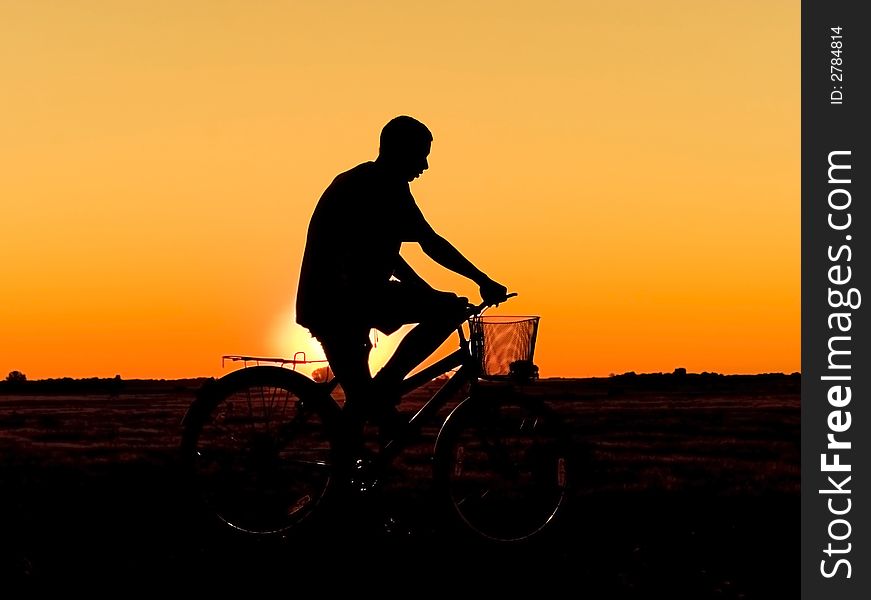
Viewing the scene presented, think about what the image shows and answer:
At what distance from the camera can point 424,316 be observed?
8555 millimetres

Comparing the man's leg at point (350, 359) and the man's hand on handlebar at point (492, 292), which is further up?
the man's hand on handlebar at point (492, 292)

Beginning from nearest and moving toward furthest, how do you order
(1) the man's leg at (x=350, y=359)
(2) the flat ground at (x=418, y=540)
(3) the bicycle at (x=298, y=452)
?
(2) the flat ground at (x=418, y=540)
(1) the man's leg at (x=350, y=359)
(3) the bicycle at (x=298, y=452)

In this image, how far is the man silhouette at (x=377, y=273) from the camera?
27.6ft

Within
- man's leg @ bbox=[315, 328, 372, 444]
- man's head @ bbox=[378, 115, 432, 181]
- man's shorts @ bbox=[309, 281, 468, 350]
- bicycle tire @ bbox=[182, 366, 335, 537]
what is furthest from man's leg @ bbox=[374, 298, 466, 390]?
man's head @ bbox=[378, 115, 432, 181]

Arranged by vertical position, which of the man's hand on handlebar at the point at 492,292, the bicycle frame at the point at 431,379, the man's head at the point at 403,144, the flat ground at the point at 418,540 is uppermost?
the man's head at the point at 403,144

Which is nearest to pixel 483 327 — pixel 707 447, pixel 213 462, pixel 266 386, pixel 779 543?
pixel 266 386

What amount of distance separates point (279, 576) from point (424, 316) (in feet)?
6.37

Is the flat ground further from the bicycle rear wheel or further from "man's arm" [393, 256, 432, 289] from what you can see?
"man's arm" [393, 256, 432, 289]

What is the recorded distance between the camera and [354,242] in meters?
8.41

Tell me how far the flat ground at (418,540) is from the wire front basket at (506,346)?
1238mm

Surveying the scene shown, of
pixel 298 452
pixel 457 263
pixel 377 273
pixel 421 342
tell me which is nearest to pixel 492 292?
pixel 457 263

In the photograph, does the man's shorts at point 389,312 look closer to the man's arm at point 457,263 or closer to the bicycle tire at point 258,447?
the man's arm at point 457,263

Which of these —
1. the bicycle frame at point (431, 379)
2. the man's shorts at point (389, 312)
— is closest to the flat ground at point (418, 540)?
the bicycle frame at point (431, 379)

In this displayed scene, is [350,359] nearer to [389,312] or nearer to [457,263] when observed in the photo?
[389,312]
